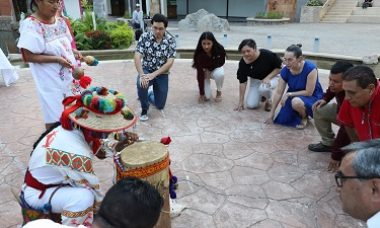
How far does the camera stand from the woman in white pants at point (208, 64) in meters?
5.61

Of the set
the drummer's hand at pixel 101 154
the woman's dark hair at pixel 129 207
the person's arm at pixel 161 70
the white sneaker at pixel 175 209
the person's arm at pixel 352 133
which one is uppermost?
the woman's dark hair at pixel 129 207

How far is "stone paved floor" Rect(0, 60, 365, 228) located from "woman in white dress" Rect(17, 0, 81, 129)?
1004 millimetres

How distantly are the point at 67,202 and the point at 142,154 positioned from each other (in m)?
0.61

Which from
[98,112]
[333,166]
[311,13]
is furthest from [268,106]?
[311,13]

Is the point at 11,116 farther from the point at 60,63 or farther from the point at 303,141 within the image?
the point at 303,141

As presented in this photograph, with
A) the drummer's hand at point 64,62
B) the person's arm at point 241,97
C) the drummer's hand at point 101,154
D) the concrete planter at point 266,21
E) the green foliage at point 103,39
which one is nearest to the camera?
the drummer's hand at point 101,154

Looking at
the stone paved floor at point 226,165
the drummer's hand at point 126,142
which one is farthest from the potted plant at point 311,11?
the drummer's hand at point 126,142

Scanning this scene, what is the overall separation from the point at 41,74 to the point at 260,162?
2.56m

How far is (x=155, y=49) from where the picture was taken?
5148 mm

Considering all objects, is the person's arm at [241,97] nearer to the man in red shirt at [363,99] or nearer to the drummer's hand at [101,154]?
the man in red shirt at [363,99]

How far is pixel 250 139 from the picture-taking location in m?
4.52

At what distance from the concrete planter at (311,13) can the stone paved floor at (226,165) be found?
1630 cm

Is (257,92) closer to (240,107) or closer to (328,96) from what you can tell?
(240,107)

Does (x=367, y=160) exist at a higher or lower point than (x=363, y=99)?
higher
